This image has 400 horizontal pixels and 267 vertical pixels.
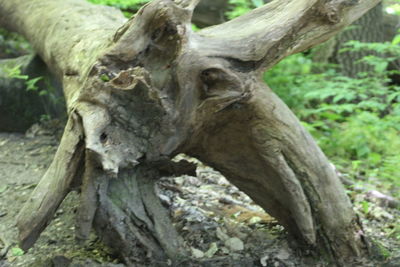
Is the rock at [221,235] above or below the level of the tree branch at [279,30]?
below

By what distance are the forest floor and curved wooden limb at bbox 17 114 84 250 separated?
0.81 feet

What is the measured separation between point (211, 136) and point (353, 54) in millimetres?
5446

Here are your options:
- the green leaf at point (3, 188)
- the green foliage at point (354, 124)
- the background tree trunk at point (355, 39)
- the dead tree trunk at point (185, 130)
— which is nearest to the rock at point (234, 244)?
the dead tree trunk at point (185, 130)

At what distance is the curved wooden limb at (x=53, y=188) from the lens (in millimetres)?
2877

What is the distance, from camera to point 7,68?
231 inches

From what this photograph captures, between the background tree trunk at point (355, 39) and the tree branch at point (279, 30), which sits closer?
the tree branch at point (279, 30)

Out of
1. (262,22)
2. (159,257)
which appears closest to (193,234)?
(159,257)

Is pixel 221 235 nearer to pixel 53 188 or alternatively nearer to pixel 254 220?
pixel 254 220

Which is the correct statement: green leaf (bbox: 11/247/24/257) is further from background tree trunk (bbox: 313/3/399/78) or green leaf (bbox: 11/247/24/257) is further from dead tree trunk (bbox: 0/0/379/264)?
background tree trunk (bbox: 313/3/399/78)

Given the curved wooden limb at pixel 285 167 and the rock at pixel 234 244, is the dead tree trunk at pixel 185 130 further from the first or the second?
the rock at pixel 234 244

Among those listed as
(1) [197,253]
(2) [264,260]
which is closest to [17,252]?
(1) [197,253]

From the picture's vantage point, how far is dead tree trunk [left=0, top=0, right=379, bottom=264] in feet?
9.60

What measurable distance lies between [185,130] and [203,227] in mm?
814

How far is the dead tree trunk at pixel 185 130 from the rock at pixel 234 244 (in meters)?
0.31
